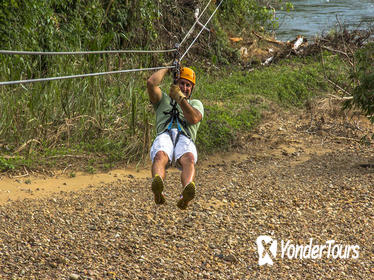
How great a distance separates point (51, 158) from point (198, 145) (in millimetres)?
2245

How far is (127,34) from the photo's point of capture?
10.2 m

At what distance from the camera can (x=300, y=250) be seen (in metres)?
5.74

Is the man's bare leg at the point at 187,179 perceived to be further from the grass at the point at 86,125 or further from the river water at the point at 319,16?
the river water at the point at 319,16

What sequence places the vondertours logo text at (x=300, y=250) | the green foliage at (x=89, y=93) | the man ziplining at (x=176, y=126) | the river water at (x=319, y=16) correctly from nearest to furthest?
the man ziplining at (x=176, y=126) < the vondertours logo text at (x=300, y=250) < the green foliage at (x=89, y=93) < the river water at (x=319, y=16)

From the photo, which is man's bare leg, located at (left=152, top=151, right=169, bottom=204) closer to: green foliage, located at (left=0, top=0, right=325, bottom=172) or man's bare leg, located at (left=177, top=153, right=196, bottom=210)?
man's bare leg, located at (left=177, top=153, right=196, bottom=210)

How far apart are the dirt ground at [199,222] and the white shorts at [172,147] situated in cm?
106

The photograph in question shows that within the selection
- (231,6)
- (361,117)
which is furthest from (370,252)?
(231,6)

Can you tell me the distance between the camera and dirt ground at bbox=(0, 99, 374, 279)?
521 cm

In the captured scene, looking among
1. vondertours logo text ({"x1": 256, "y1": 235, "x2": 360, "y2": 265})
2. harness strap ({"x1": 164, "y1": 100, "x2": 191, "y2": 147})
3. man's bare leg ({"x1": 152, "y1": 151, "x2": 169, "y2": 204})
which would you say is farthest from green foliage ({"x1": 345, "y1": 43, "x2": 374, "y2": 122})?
man's bare leg ({"x1": 152, "y1": 151, "x2": 169, "y2": 204})

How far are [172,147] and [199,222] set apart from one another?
144 cm

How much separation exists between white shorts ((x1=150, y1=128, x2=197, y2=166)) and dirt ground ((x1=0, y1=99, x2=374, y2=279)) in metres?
1.06

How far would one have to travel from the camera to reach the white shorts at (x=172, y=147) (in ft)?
16.3

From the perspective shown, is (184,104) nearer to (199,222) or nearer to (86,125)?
(199,222)

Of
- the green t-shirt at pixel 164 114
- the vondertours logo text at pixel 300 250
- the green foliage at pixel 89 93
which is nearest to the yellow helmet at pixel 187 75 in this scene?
the green t-shirt at pixel 164 114
